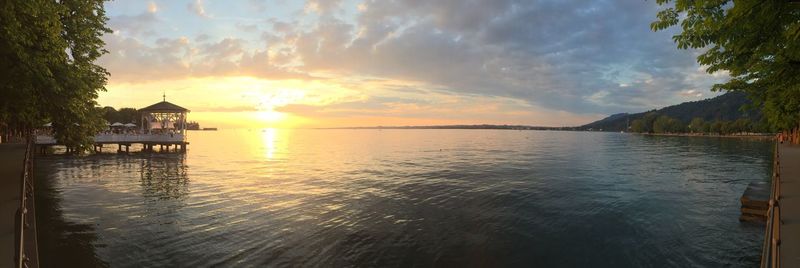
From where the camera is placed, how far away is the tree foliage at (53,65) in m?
12.7

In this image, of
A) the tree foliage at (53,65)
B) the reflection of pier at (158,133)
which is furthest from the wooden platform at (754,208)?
the reflection of pier at (158,133)

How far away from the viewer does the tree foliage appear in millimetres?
12688

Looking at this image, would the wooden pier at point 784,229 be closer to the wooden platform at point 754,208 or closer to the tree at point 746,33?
the wooden platform at point 754,208

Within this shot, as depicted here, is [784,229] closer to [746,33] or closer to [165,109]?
[746,33]

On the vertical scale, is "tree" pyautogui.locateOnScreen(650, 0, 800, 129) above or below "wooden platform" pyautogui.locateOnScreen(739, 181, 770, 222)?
above

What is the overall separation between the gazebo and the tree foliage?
42.9 m

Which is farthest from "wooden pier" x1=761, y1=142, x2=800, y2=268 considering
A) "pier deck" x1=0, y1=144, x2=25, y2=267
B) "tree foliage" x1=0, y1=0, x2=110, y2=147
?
"tree foliage" x1=0, y1=0, x2=110, y2=147

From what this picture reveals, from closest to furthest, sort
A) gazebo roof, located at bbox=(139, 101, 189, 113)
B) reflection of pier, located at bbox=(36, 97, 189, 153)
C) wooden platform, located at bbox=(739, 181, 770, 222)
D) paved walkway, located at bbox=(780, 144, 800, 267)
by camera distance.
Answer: paved walkway, located at bbox=(780, 144, 800, 267)
wooden platform, located at bbox=(739, 181, 770, 222)
reflection of pier, located at bbox=(36, 97, 189, 153)
gazebo roof, located at bbox=(139, 101, 189, 113)

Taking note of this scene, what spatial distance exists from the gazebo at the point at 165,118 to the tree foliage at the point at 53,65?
4292 cm

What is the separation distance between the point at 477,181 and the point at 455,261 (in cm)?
1981

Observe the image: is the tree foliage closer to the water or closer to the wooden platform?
the water

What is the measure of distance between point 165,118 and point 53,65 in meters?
53.5

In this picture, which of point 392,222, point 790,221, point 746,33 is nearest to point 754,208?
point 790,221

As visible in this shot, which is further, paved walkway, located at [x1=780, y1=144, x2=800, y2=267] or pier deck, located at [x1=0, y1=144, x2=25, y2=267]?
paved walkway, located at [x1=780, y1=144, x2=800, y2=267]
